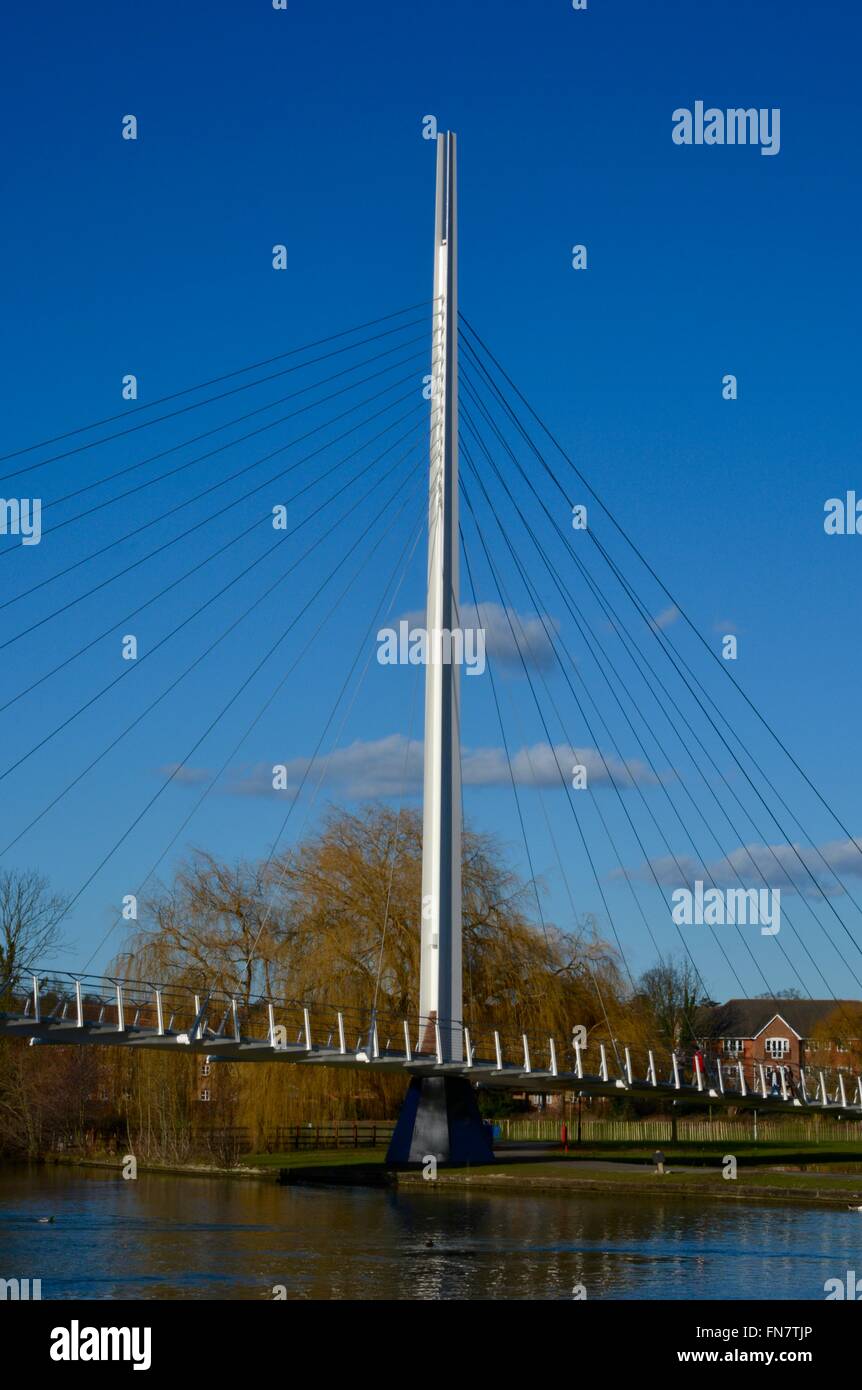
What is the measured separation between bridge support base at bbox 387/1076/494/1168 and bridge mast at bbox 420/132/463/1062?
4.96 ft

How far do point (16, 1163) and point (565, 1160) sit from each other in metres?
20.8

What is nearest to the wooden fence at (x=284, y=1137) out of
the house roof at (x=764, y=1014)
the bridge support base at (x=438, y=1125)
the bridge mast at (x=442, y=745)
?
the bridge support base at (x=438, y=1125)

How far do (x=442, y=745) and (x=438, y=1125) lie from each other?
876 centimetres

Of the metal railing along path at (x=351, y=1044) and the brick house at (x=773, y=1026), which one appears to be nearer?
the metal railing along path at (x=351, y=1044)

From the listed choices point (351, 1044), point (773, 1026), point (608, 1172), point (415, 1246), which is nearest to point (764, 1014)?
point (773, 1026)

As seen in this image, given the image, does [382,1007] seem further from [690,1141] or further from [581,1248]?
[581,1248]

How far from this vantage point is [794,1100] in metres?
44.5

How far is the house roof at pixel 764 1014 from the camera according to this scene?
10779cm

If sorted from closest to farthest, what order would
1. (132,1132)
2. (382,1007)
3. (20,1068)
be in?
(382,1007) < (132,1132) < (20,1068)

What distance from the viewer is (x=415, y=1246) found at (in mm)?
27719

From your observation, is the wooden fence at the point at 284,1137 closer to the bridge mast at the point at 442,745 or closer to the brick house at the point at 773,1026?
the bridge mast at the point at 442,745

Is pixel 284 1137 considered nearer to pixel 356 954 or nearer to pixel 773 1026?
pixel 356 954

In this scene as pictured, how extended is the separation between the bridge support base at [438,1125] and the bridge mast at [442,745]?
1.51m
